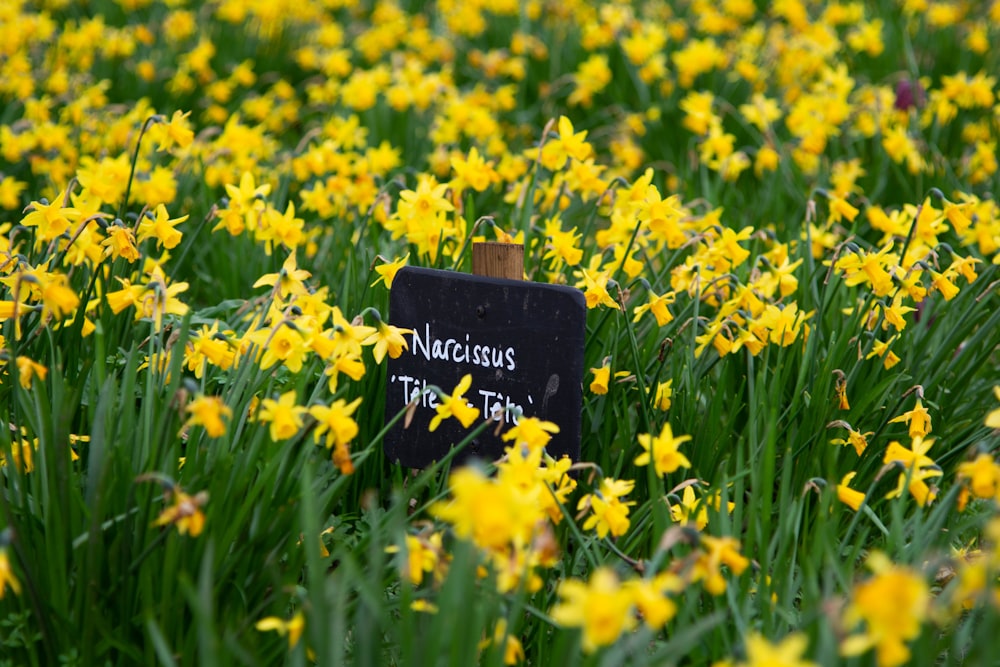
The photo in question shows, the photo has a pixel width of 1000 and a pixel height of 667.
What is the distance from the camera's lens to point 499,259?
2.49m

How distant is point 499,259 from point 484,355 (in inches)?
11.4

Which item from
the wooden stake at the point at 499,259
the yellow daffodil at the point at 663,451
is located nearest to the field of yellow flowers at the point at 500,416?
the yellow daffodil at the point at 663,451

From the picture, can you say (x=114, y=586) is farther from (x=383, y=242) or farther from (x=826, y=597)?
(x=383, y=242)

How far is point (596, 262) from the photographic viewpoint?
2750mm

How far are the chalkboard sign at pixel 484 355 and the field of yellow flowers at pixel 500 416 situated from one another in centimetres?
5

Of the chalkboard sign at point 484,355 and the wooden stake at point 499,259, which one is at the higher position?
the wooden stake at point 499,259

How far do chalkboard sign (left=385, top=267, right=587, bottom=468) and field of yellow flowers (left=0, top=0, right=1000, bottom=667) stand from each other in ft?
0.17

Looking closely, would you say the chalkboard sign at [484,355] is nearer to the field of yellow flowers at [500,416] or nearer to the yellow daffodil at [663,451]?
the field of yellow flowers at [500,416]

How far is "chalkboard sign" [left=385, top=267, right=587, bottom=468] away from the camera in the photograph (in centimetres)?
223

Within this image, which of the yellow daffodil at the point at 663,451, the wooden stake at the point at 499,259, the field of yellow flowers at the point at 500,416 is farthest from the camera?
the wooden stake at the point at 499,259

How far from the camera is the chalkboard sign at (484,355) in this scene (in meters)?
2.23

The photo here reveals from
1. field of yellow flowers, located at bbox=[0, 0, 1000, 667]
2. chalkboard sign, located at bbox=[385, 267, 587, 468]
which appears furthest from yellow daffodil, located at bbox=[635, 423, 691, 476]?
chalkboard sign, located at bbox=[385, 267, 587, 468]

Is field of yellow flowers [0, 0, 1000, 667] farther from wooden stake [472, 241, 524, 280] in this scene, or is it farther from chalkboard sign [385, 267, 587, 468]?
wooden stake [472, 241, 524, 280]

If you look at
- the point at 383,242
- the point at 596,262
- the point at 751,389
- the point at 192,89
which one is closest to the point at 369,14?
the point at 192,89
